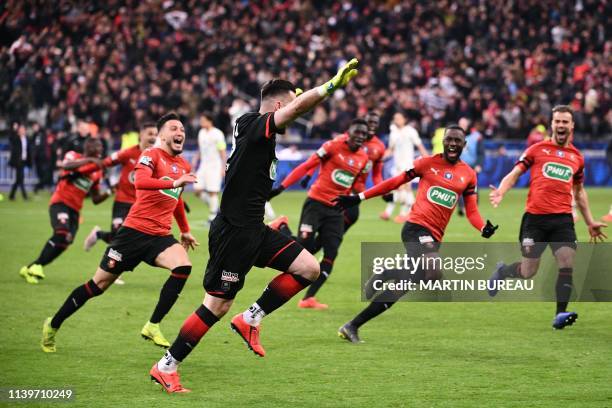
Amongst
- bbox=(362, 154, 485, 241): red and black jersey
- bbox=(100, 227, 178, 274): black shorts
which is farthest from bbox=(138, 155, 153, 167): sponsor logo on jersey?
bbox=(362, 154, 485, 241): red and black jersey

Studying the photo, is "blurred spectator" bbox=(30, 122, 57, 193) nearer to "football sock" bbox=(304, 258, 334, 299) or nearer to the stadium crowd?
the stadium crowd

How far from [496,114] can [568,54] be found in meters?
5.21

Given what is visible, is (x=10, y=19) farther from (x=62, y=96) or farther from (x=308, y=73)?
(x=308, y=73)

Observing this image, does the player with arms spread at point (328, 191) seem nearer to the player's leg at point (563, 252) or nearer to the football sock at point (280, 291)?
the player's leg at point (563, 252)

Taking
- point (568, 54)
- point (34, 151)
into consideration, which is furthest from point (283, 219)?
point (568, 54)

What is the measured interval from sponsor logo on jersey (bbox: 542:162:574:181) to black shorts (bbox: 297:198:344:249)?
2.87 metres

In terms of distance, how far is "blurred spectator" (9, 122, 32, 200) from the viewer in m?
29.9

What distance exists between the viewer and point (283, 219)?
1020cm

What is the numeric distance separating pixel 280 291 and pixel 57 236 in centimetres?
687

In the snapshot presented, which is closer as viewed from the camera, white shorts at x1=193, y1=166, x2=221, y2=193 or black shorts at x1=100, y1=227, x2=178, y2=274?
black shorts at x1=100, y1=227, x2=178, y2=274

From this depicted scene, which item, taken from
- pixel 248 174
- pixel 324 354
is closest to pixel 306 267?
pixel 248 174

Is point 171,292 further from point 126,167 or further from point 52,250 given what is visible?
point 52,250

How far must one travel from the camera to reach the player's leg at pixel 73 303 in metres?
9.79

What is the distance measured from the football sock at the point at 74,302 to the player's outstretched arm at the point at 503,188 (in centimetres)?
405
